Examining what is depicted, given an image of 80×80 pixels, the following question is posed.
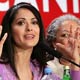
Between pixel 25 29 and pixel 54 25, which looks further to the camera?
pixel 54 25

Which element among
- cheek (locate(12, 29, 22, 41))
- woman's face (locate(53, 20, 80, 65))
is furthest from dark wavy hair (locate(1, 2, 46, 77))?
woman's face (locate(53, 20, 80, 65))

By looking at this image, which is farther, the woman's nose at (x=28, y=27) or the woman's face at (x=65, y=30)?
the woman's face at (x=65, y=30)

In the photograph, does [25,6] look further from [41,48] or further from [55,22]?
[55,22]

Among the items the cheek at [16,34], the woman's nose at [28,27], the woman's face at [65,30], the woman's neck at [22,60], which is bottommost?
the woman's neck at [22,60]

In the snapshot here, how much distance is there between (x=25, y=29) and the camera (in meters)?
1.44

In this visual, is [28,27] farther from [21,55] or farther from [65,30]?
[65,30]

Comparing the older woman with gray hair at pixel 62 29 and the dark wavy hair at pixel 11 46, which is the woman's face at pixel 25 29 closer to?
the dark wavy hair at pixel 11 46

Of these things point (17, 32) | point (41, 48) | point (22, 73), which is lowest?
point (22, 73)

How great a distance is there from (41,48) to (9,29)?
209 millimetres

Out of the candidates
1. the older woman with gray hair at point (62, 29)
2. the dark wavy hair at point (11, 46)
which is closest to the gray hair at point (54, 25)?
the older woman with gray hair at point (62, 29)

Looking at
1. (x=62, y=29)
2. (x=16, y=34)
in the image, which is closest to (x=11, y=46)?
(x=16, y=34)

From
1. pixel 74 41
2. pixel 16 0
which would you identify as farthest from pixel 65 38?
pixel 16 0

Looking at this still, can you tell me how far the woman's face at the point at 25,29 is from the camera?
143cm

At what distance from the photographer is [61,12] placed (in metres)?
2.11
